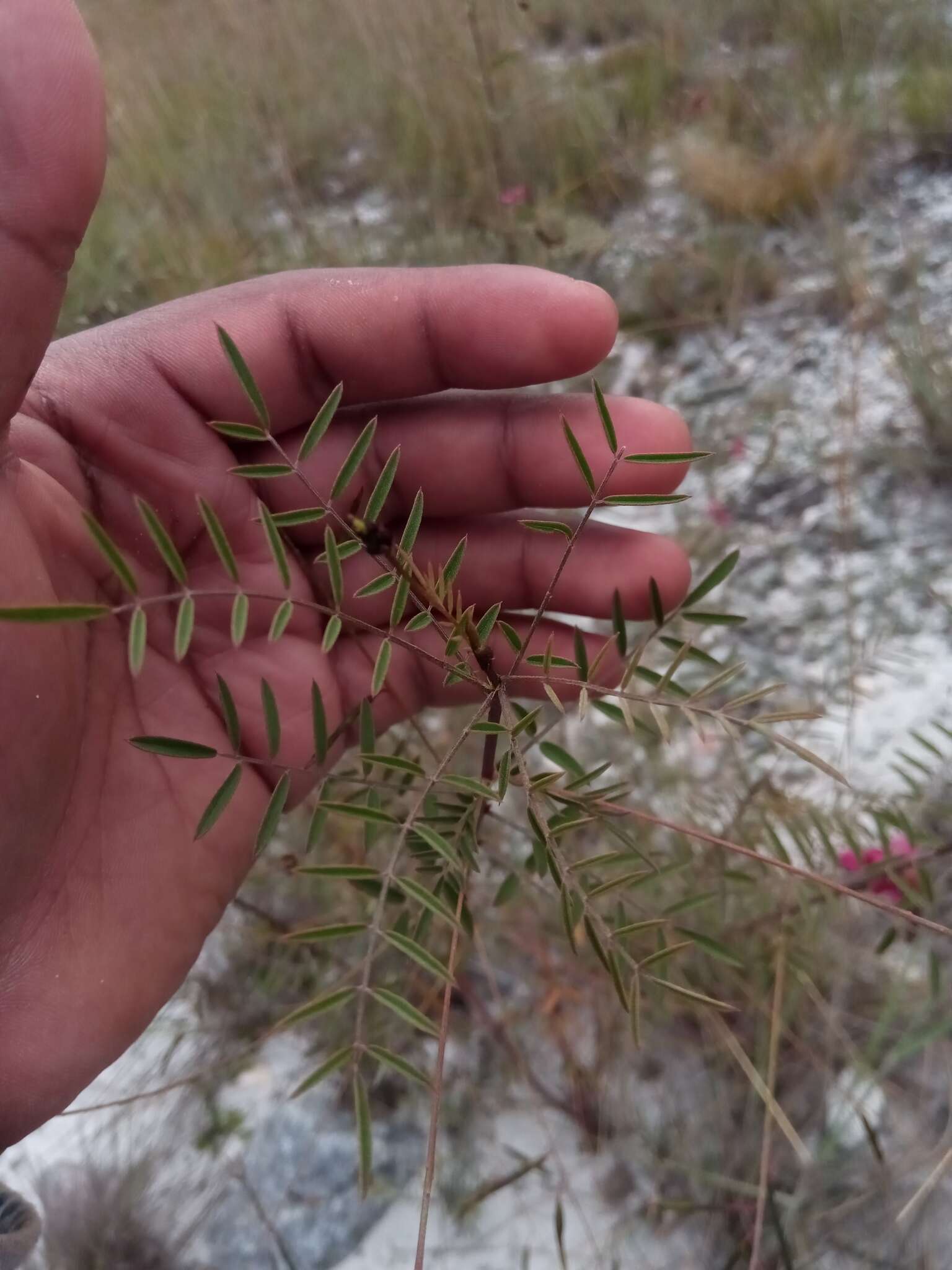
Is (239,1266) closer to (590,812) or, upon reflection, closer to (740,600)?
(590,812)

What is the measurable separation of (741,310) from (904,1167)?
5.13 feet

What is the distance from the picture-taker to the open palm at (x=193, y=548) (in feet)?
2.52

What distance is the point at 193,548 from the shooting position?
35.8 inches

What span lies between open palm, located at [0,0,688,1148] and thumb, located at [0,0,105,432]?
4cm

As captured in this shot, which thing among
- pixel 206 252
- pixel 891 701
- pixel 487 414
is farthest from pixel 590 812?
pixel 206 252

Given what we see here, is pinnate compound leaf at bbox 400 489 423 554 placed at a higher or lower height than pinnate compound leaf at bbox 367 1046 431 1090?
higher

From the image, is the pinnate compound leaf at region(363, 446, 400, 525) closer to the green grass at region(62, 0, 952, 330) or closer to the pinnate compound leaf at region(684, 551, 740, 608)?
the pinnate compound leaf at region(684, 551, 740, 608)

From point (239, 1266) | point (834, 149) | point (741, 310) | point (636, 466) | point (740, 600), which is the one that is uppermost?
point (636, 466)

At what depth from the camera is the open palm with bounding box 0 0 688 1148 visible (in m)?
0.77

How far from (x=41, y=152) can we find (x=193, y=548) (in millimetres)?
416

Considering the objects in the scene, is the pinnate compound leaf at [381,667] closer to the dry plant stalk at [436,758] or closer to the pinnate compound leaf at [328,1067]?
the dry plant stalk at [436,758]

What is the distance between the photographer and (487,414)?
98cm

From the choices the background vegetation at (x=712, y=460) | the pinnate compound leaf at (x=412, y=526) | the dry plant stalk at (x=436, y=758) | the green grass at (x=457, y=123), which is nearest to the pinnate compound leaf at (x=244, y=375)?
the dry plant stalk at (x=436, y=758)

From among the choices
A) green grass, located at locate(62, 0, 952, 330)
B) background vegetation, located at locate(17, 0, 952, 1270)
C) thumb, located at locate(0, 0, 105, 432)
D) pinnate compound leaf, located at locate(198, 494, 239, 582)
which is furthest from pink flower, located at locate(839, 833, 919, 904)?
green grass, located at locate(62, 0, 952, 330)
